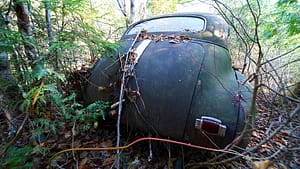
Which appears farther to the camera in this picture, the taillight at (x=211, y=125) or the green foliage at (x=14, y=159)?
the taillight at (x=211, y=125)

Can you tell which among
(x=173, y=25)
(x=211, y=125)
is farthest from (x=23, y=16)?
(x=211, y=125)

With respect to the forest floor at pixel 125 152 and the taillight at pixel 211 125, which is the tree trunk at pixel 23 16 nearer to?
the forest floor at pixel 125 152

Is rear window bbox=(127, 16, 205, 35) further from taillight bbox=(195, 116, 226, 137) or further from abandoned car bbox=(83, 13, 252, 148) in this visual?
taillight bbox=(195, 116, 226, 137)

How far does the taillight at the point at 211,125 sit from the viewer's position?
178cm

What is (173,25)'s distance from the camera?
2.86 meters

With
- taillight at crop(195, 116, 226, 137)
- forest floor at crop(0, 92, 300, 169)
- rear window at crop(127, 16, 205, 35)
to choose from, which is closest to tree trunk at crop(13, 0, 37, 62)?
forest floor at crop(0, 92, 300, 169)

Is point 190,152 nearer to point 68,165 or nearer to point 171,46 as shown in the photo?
point 171,46

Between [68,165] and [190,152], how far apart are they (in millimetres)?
1426

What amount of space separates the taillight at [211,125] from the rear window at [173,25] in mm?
1290

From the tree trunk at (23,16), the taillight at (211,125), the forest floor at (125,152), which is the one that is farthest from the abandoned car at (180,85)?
the tree trunk at (23,16)

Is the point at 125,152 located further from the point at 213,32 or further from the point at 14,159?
the point at 213,32

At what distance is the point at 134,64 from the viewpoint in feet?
7.63

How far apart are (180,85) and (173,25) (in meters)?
1.25

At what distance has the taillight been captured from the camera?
5.85ft
